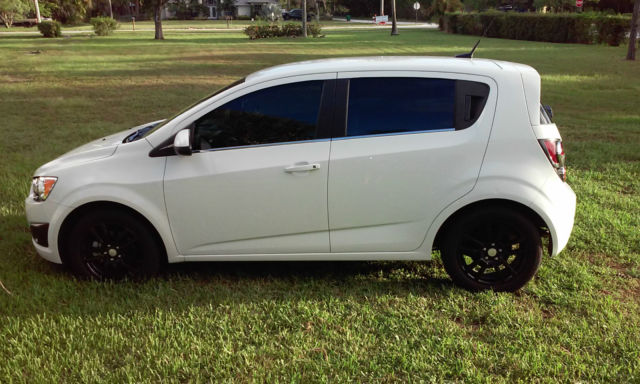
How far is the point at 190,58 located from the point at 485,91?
79.2 ft

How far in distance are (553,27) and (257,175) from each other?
42177 mm

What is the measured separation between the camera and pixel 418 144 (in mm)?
4277

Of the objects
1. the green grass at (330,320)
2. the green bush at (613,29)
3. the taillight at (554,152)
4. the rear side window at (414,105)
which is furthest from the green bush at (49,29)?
the taillight at (554,152)

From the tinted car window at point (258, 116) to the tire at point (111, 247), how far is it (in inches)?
32.3

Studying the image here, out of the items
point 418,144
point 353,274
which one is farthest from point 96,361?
point 418,144

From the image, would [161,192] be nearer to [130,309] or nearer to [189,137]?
[189,137]

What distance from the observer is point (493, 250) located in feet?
14.4

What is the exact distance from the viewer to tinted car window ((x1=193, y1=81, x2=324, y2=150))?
4.43 m

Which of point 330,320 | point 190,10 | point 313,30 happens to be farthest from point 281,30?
point 190,10

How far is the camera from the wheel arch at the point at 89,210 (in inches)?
178

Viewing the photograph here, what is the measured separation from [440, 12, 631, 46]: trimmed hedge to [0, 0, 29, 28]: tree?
4210cm

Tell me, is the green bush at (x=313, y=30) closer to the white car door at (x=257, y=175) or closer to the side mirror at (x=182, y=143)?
the white car door at (x=257, y=175)

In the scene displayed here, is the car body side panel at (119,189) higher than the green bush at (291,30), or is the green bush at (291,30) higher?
the green bush at (291,30)

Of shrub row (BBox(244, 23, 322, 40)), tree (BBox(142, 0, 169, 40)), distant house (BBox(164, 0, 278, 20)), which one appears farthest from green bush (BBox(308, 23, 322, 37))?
distant house (BBox(164, 0, 278, 20))
